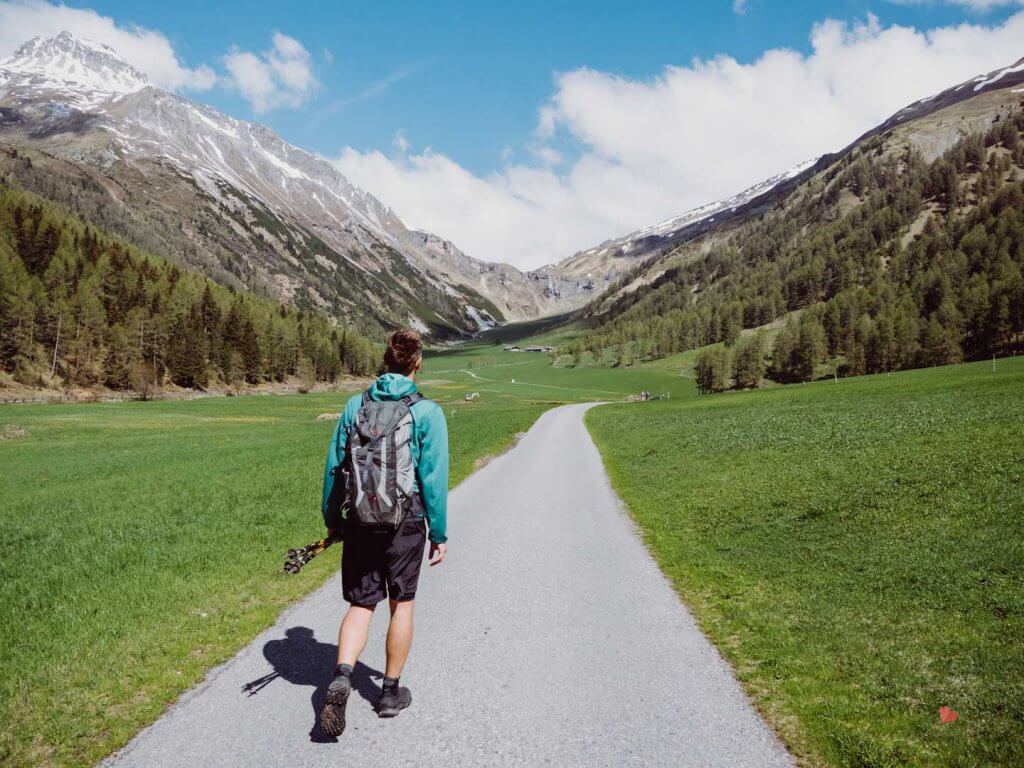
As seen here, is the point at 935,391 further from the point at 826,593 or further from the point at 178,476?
the point at 178,476

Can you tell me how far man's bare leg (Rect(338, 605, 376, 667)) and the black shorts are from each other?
106mm

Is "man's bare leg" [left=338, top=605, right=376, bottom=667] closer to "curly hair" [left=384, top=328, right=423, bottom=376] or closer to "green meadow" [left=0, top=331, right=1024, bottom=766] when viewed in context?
"green meadow" [left=0, top=331, right=1024, bottom=766]

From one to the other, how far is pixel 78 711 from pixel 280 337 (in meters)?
122

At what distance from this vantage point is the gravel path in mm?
4789

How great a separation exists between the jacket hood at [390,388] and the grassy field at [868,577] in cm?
502

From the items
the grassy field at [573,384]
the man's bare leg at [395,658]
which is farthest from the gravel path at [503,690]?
the grassy field at [573,384]

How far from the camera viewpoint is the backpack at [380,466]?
16.8 ft

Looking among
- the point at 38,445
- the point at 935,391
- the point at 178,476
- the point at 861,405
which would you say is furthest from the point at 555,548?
the point at 38,445

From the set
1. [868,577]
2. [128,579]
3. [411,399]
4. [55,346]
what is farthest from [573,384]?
[411,399]

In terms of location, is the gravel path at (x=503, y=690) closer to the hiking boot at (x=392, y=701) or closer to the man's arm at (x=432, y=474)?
the hiking boot at (x=392, y=701)

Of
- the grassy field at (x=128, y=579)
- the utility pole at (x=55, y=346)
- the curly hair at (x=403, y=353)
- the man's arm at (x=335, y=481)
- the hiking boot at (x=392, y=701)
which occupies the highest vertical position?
the utility pole at (x=55, y=346)

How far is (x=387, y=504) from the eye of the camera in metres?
5.11

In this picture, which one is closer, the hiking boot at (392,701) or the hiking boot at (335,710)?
the hiking boot at (335,710)

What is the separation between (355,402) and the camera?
5.77 m
